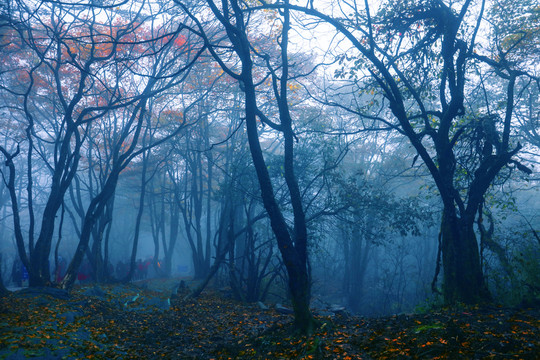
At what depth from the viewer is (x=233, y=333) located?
7609mm

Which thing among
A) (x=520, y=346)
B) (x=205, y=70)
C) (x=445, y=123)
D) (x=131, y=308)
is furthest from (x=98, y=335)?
(x=205, y=70)

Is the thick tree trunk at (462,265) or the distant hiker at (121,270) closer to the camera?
the thick tree trunk at (462,265)

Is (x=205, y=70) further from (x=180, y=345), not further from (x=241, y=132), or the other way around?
(x=180, y=345)

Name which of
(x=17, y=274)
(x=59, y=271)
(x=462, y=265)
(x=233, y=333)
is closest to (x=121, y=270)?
(x=17, y=274)

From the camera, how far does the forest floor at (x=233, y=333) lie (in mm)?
4461

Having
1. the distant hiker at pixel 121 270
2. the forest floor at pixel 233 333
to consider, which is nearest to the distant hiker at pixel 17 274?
the distant hiker at pixel 121 270

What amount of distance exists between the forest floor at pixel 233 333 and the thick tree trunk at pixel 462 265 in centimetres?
83

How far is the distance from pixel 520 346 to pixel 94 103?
16397 mm

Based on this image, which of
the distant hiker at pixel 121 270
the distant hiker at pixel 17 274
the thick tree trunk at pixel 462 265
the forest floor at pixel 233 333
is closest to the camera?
the forest floor at pixel 233 333

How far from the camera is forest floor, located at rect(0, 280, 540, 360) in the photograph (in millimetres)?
4461

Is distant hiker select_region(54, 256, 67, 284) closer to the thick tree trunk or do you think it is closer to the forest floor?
the forest floor

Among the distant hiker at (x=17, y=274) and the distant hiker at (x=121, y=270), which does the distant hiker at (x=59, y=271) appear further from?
the distant hiker at (x=121, y=270)

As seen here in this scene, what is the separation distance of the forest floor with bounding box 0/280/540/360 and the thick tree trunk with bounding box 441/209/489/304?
0.83 m

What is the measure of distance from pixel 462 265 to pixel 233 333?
175 inches
